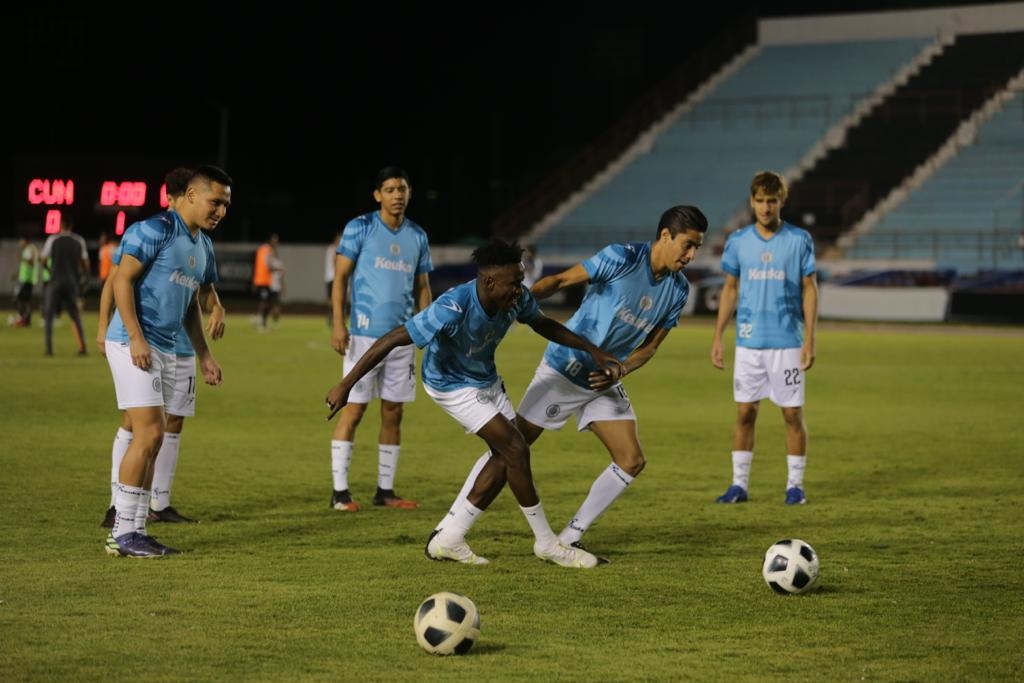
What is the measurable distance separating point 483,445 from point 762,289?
12.8ft

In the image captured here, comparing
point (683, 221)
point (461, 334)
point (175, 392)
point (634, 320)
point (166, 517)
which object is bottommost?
point (166, 517)

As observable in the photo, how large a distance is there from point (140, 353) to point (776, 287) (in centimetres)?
474

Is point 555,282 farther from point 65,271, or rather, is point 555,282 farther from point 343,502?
point 65,271

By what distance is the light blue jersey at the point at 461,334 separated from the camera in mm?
7801

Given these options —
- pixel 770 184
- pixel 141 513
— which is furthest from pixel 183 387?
pixel 770 184

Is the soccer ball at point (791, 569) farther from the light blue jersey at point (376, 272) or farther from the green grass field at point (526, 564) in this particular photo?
the light blue jersey at point (376, 272)

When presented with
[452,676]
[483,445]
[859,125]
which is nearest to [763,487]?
[483,445]

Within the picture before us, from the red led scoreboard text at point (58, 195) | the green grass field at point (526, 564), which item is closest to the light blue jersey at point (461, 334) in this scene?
the green grass field at point (526, 564)

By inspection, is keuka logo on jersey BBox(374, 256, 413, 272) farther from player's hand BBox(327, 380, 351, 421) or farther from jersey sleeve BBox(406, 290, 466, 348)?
player's hand BBox(327, 380, 351, 421)

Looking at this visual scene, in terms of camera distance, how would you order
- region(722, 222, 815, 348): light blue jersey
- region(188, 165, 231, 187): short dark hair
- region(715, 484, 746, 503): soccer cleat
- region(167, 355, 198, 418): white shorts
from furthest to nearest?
region(722, 222, 815, 348): light blue jersey
region(715, 484, 746, 503): soccer cleat
region(167, 355, 198, 418): white shorts
region(188, 165, 231, 187): short dark hair

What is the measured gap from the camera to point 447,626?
6.31 m

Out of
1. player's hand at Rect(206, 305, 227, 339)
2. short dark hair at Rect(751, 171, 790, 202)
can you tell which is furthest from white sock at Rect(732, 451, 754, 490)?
player's hand at Rect(206, 305, 227, 339)

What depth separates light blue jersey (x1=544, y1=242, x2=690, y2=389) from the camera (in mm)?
8602

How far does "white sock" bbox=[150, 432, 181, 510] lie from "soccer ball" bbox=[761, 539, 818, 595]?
3886 mm
